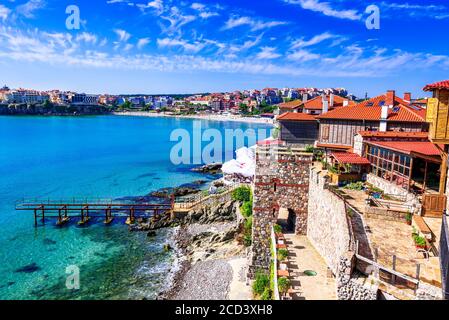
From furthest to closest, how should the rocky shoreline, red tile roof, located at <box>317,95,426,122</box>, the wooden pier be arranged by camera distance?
the wooden pier, red tile roof, located at <box>317,95,426,122</box>, the rocky shoreline

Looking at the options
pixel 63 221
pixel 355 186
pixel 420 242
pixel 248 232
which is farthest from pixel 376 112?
pixel 63 221

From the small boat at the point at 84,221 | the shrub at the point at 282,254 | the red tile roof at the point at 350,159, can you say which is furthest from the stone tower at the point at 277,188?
the small boat at the point at 84,221

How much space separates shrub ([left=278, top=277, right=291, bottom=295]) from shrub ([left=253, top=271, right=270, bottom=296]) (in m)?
3.78

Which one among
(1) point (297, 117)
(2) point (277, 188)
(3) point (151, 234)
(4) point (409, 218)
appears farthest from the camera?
(1) point (297, 117)

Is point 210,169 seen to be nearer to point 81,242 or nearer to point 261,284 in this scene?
point 81,242

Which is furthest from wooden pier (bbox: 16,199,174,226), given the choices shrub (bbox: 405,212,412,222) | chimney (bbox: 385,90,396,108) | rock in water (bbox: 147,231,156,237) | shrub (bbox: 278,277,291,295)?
shrub (bbox: 405,212,412,222)

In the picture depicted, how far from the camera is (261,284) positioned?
55.1 feet

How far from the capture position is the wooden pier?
32.5 metres

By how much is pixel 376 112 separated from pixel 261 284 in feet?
54.4

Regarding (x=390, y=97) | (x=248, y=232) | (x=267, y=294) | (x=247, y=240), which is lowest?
(x=247, y=240)

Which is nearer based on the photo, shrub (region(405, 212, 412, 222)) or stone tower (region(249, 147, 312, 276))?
shrub (region(405, 212, 412, 222))

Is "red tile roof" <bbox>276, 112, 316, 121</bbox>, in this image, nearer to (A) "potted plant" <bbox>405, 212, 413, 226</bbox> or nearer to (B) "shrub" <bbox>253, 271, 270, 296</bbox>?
(B) "shrub" <bbox>253, 271, 270, 296</bbox>

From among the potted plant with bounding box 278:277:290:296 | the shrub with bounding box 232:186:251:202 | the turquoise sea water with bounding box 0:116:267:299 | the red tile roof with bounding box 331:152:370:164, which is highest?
the red tile roof with bounding box 331:152:370:164
